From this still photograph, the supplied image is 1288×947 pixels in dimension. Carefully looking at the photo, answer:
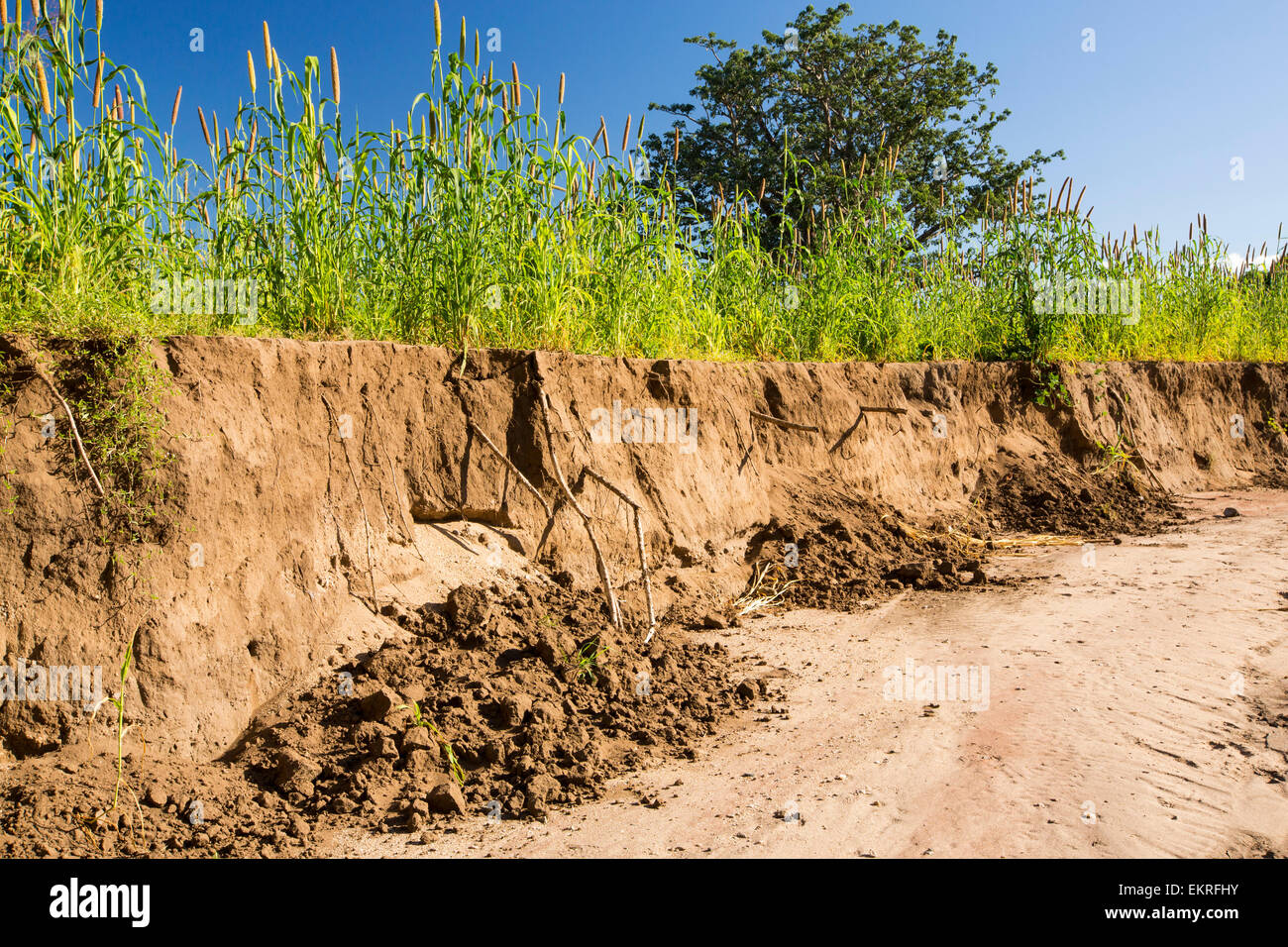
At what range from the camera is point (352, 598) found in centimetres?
352

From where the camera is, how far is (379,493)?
12.4 ft

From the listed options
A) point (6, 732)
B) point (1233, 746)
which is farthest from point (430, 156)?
point (1233, 746)

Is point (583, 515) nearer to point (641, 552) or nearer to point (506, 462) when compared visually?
point (641, 552)

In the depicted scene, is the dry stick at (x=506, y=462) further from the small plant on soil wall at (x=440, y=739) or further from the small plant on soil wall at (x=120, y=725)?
the small plant on soil wall at (x=120, y=725)

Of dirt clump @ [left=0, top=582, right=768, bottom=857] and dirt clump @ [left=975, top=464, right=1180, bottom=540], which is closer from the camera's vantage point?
dirt clump @ [left=0, top=582, right=768, bottom=857]

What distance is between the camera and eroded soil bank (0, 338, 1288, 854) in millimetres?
2730

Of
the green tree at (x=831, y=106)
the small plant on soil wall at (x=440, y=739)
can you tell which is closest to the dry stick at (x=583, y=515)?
the small plant on soil wall at (x=440, y=739)

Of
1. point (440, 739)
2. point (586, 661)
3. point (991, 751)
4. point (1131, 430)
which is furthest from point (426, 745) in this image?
point (1131, 430)

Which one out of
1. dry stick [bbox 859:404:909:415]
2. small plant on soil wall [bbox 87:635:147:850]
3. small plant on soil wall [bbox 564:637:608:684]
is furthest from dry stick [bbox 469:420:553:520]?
dry stick [bbox 859:404:909:415]

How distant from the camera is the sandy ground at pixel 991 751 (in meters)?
2.48

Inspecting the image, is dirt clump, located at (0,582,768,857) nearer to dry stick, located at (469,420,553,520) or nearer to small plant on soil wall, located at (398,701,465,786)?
small plant on soil wall, located at (398,701,465,786)

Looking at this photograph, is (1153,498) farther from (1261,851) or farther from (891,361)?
(1261,851)

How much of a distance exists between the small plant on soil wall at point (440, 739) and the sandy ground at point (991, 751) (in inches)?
9.2

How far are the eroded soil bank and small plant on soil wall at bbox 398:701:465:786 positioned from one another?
0.01 metres
